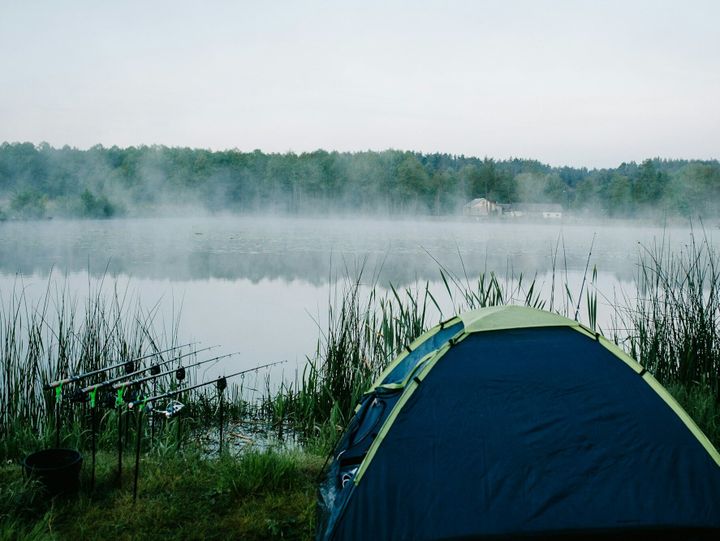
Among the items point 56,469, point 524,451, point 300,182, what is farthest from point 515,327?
point 300,182

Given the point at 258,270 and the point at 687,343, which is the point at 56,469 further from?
the point at 258,270

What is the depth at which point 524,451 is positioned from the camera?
191 cm

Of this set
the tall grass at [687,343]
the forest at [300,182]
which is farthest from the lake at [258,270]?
the forest at [300,182]

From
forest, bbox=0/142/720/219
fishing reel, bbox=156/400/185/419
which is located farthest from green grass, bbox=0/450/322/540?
forest, bbox=0/142/720/219

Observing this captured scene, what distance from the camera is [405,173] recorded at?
2784cm

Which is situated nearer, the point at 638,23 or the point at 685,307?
the point at 685,307

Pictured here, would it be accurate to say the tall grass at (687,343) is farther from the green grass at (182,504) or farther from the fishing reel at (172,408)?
the fishing reel at (172,408)

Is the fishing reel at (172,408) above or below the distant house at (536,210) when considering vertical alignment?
below

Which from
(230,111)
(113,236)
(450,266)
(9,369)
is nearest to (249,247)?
(113,236)

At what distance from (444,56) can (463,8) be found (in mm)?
5265

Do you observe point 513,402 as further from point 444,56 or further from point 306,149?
point 306,149

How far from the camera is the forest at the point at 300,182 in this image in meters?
21.8

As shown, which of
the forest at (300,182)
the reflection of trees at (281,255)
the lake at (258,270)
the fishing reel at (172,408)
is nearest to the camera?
the fishing reel at (172,408)

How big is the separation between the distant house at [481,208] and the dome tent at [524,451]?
28489 mm
